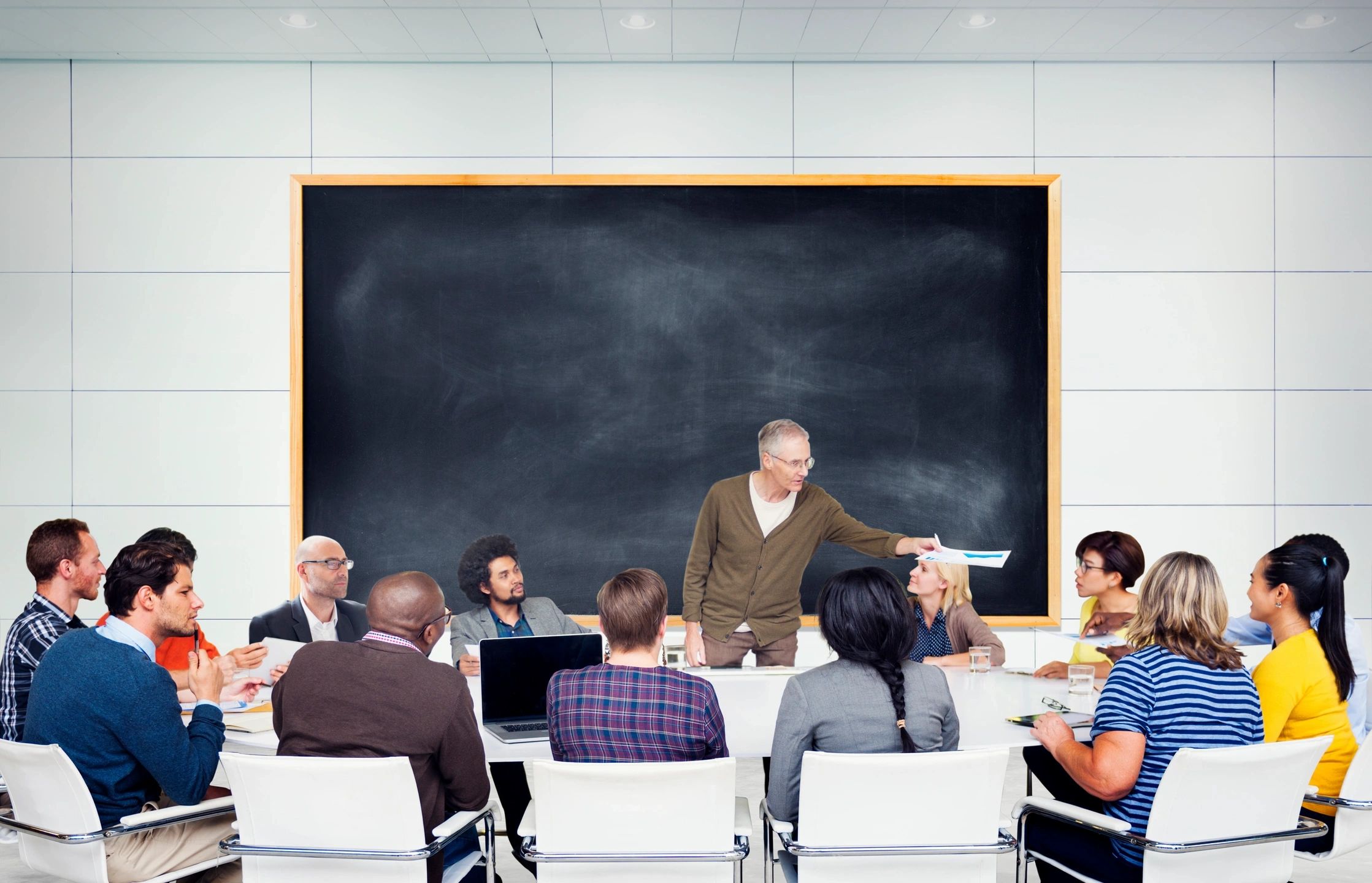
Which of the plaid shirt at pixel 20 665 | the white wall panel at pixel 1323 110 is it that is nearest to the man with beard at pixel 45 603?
the plaid shirt at pixel 20 665

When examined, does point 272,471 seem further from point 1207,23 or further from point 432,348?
point 1207,23

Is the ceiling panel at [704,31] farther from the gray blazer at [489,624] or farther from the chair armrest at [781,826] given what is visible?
the chair armrest at [781,826]

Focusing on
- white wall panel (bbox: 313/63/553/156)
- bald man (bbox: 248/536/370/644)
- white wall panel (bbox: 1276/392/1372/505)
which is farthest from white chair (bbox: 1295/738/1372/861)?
white wall panel (bbox: 313/63/553/156)

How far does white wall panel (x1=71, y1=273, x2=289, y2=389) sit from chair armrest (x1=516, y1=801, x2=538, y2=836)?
3124mm

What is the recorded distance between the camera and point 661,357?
186 inches

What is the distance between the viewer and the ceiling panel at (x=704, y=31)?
4223 mm

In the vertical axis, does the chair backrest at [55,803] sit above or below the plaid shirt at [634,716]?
below

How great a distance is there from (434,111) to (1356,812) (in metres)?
4.53

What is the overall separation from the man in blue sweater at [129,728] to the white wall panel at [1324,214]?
16.6ft

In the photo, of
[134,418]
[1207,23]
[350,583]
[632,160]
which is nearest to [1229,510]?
[1207,23]

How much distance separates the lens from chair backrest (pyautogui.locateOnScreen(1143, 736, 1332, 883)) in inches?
78.7

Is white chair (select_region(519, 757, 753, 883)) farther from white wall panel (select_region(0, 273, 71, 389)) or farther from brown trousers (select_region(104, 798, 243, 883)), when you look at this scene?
white wall panel (select_region(0, 273, 71, 389))

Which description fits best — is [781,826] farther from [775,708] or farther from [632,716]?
[775,708]

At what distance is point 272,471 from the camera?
4.70 m
